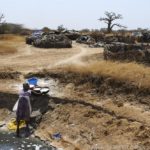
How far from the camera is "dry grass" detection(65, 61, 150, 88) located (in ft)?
53.0

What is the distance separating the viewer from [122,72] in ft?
55.5

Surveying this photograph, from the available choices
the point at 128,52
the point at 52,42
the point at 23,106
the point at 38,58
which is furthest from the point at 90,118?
the point at 52,42

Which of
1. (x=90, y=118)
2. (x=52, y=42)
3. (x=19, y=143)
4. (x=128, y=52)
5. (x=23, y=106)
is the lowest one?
(x=19, y=143)

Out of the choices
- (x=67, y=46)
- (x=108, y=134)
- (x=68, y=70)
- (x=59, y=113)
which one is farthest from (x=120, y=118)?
(x=67, y=46)

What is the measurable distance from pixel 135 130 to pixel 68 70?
611 cm

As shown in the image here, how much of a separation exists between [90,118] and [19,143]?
252 centimetres

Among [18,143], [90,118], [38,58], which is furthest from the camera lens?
[38,58]

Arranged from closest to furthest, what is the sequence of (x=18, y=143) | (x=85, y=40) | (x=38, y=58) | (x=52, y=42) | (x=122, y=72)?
(x=18, y=143)
(x=122, y=72)
(x=38, y=58)
(x=52, y=42)
(x=85, y=40)

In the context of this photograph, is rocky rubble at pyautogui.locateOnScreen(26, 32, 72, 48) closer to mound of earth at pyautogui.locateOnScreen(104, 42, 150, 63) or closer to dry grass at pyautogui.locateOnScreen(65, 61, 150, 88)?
mound of earth at pyautogui.locateOnScreen(104, 42, 150, 63)

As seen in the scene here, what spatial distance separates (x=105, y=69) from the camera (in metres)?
17.5

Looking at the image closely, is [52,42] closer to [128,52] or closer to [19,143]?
[128,52]

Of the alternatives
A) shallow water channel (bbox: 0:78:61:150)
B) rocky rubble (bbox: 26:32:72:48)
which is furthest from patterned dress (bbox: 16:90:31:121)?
rocky rubble (bbox: 26:32:72:48)

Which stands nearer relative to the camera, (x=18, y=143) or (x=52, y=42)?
(x=18, y=143)

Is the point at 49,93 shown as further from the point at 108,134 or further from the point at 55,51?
the point at 55,51
